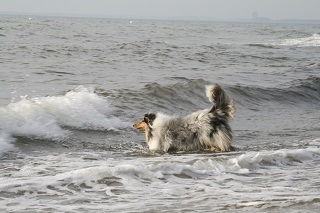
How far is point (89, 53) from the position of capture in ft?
74.5

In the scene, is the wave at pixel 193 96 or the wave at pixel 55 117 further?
the wave at pixel 193 96

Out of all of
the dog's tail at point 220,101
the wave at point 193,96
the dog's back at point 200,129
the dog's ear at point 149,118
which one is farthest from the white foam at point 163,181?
the wave at point 193,96

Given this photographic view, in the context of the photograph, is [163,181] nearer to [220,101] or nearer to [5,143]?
[220,101]

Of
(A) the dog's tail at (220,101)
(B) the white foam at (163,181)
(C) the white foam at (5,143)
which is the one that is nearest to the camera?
(B) the white foam at (163,181)

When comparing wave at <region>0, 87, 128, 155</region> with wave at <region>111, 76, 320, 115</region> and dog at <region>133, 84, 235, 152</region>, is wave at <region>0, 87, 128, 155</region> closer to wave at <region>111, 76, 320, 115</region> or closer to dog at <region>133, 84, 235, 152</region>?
wave at <region>111, 76, 320, 115</region>

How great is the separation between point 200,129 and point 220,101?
524mm

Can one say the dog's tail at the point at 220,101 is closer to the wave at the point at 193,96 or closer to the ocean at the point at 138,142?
the ocean at the point at 138,142

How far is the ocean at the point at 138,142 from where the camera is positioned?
5.34 metres

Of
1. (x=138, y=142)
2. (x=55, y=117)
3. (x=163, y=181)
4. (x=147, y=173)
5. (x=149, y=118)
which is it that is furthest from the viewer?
(x=55, y=117)

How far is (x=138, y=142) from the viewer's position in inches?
359

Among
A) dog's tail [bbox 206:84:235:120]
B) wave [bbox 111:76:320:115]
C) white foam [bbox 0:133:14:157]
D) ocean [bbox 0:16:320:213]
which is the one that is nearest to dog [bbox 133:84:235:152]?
dog's tail [bbox 206:84:235:120]

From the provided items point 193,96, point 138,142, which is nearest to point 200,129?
point 138,142

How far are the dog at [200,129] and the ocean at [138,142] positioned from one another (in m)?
0.29

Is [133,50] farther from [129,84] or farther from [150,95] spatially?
[150,95]
